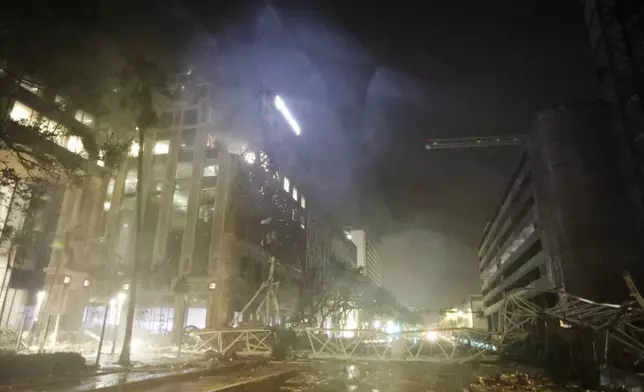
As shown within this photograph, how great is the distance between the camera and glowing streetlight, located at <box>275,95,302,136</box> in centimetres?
5559

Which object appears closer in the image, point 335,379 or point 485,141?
point 335,379

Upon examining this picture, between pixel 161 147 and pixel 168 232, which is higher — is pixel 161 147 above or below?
above

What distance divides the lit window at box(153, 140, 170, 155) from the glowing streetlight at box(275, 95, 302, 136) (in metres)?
18.8

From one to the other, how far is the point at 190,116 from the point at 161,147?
449 cm

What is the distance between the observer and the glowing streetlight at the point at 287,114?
55.6 m

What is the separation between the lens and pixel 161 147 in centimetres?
4100

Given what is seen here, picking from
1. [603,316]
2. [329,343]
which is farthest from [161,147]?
[603,316]

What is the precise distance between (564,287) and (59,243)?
145 ft

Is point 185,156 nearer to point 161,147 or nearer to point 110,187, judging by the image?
point 161,147

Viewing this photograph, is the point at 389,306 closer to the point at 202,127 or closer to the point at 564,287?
the point at 564,287

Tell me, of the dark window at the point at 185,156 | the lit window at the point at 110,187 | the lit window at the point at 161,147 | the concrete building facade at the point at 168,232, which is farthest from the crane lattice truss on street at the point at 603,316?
the lit window at the point at 110,187

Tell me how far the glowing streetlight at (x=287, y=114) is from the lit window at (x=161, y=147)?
738 inches

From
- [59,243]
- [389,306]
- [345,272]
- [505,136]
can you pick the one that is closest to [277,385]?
[59,243]

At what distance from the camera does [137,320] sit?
33531 mm
